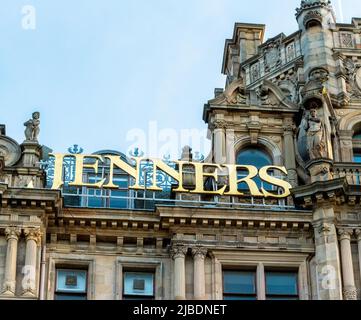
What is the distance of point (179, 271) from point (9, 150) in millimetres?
6786

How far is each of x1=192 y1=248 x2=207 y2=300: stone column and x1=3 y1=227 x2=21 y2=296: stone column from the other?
5.38m

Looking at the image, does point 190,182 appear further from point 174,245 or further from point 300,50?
point 300,50

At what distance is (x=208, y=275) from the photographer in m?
36.7

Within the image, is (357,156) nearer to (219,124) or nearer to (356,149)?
(356,149)

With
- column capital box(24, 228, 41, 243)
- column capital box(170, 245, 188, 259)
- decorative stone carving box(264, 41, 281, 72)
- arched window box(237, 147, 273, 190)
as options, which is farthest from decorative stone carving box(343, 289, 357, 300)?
Answer: decorative stone carving box(264, 41, 281, 72)

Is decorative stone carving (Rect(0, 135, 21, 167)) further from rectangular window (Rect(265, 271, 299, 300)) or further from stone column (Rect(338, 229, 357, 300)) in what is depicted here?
stone column (Rect(338, 229, 357, 300))

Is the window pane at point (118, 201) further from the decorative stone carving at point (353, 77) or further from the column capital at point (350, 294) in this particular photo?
the decorative stone carving at point (353, 77)

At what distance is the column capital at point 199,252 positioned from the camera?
121 ft

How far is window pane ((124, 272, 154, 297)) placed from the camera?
3678 cm

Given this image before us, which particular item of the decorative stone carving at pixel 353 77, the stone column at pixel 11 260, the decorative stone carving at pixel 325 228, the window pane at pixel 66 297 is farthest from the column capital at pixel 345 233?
the stone column at pixel 11 260

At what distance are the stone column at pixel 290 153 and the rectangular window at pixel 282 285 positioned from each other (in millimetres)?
3477

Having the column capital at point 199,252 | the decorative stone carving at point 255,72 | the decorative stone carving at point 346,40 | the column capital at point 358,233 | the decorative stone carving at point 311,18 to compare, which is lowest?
the column capital at point 199,252

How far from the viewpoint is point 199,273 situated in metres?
36.4
